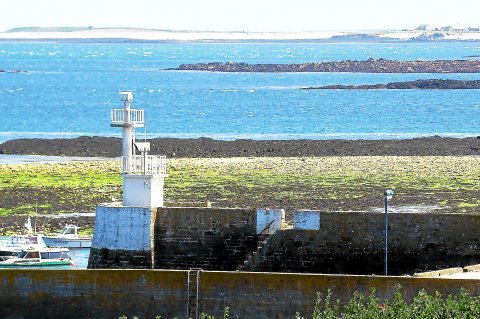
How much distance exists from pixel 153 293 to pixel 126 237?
508cm

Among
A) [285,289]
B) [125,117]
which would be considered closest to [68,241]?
[125,117]

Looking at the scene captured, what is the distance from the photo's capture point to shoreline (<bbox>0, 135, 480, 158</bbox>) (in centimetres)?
6926

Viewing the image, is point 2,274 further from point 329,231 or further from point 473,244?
point 473,244

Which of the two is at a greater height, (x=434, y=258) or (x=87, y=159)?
(x=434, y=258)

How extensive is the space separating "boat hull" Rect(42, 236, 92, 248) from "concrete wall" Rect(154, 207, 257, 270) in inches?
431

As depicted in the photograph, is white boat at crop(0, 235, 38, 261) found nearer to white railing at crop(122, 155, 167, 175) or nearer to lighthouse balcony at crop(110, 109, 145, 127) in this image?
lighthouse balcony at crop(110, 109, 145, 127)

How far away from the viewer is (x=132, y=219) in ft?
105

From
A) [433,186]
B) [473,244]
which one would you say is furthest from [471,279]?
[433,186]

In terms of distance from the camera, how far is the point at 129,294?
27.0 metres

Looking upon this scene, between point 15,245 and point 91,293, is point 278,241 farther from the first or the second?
point 15,245

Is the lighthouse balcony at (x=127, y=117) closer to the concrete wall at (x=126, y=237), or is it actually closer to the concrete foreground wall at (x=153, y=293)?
the concrete wall at (x=126, y=237)

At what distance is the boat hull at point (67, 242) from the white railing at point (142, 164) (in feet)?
34.7

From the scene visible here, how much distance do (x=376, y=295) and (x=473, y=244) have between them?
5.02 m

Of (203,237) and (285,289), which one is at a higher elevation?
(285,289)
